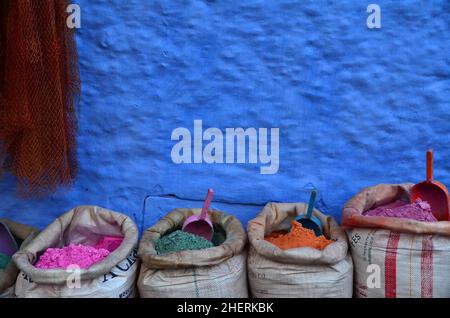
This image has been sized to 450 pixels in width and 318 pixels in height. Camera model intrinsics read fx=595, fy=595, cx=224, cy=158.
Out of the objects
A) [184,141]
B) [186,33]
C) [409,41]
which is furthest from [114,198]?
[409,41]

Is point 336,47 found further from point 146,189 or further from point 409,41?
point 146,189

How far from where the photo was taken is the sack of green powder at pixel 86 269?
2686mm

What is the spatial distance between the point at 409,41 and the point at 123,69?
1.56 meters

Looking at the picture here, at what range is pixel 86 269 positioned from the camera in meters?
2.69

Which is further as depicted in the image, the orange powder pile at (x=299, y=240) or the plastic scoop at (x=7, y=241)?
the plastic scoop at (x=7, y=241)

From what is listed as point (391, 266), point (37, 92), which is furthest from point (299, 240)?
point (37, 92)

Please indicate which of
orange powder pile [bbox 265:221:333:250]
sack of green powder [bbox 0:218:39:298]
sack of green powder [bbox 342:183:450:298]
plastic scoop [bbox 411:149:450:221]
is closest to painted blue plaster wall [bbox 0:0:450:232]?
sack of green powder [bbox 0:218:39:298]

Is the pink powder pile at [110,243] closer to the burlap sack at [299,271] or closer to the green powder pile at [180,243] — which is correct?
the green powder pile at [180,243]

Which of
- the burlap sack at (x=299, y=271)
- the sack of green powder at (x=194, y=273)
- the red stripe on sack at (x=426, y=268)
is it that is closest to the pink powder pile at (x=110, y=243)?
the sack of green powder at (x=194, y=273)

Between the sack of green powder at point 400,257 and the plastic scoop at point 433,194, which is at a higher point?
the plastic scoop at point 433,194

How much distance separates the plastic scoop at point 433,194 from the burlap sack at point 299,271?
1.66ft

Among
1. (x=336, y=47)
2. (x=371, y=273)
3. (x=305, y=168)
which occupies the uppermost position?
(x=336, y=47)

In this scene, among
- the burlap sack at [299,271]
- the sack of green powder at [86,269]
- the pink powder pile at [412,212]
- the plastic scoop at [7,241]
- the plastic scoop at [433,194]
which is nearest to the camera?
the sack of green powder at [86,269]

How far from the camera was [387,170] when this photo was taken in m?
3.33
